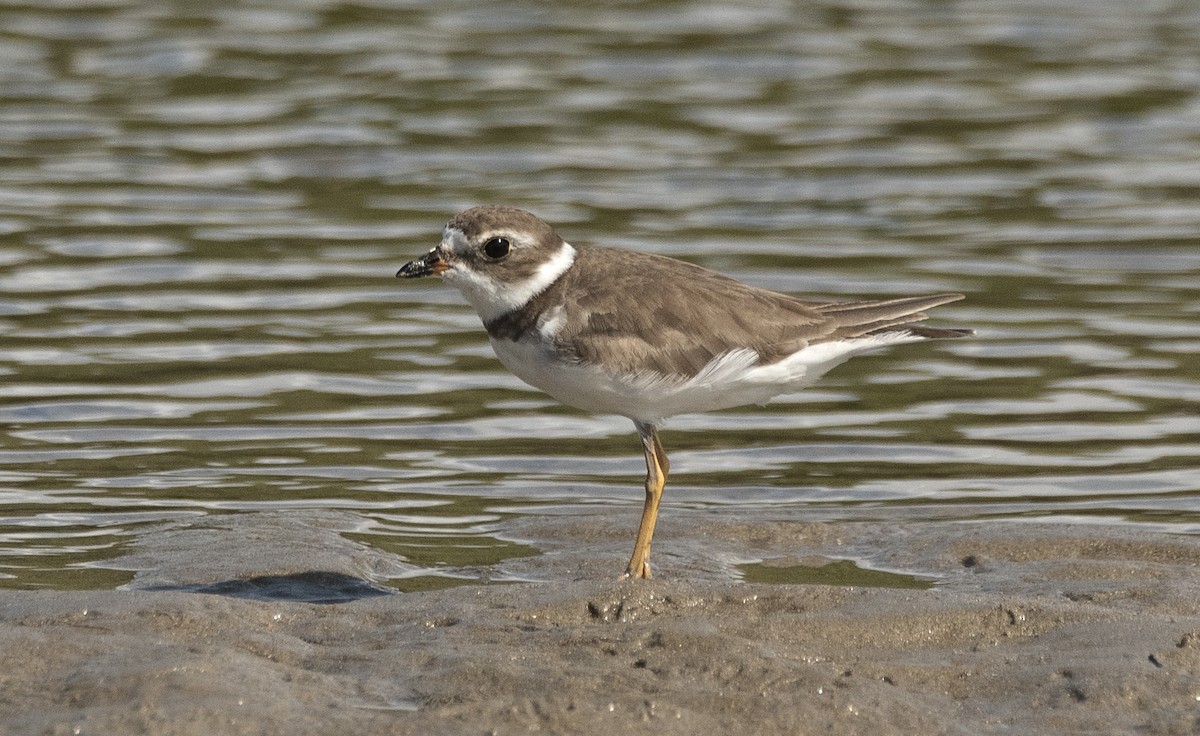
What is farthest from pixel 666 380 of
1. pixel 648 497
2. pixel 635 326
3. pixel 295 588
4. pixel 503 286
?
pixel 295 588

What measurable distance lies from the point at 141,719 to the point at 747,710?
1964 mm

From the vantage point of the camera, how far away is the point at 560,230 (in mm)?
16000

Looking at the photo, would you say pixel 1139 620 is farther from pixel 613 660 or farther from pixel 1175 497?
pixel 1175 497

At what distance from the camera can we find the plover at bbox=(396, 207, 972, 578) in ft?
26.6

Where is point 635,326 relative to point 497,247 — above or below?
below

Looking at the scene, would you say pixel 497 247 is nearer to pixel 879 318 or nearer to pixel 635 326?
pixel 635 326

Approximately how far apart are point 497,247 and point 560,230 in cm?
767

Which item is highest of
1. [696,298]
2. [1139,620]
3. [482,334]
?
[696,298]

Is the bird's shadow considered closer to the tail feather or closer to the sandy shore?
the sandy shore

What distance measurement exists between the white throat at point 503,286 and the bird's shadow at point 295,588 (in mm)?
1350

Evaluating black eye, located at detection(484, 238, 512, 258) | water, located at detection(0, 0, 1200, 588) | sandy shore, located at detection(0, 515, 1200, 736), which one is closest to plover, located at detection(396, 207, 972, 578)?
black eye, located at detection(484, 238, 512, 258)

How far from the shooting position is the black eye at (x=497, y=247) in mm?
8352

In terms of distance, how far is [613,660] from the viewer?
6652 millimetres

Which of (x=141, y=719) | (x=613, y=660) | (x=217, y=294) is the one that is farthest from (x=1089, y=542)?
(x=217, y=294)
